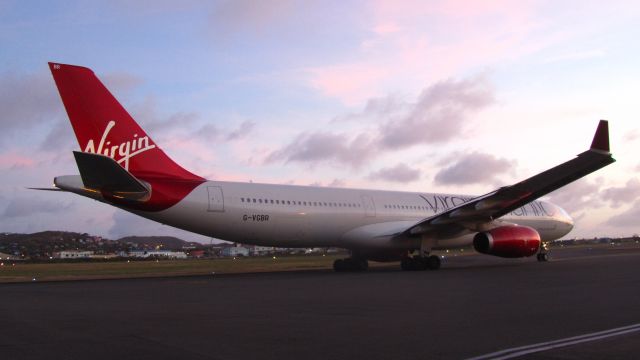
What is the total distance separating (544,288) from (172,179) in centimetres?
1196

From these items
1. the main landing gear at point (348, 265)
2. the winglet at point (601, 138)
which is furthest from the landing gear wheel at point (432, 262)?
the winglet at point (601, 138)

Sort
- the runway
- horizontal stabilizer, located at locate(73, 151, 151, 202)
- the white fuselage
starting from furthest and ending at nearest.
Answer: the white fuselage, horizontal stabilizer, located at locate(73, 151, 151, 202), the runway

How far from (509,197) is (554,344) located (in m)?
16.3

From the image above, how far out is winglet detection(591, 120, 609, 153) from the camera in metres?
19.5

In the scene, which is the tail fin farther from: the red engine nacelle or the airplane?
the red engine nacelle

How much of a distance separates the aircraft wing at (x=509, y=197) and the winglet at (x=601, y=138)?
0.33ft

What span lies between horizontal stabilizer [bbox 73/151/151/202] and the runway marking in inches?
518

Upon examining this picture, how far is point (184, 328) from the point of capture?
8125mm

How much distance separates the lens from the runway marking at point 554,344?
6214mm

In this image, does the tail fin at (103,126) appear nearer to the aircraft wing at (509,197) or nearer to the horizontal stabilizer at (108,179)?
the horizontal stabilizer at (108,179)

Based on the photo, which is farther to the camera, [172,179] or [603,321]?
[172,179]

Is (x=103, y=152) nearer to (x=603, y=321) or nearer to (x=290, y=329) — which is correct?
(x=290, y=329)

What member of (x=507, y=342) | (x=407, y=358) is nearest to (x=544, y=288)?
(x=507, y=342)

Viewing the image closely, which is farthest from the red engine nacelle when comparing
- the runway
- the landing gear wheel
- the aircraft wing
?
the runway
